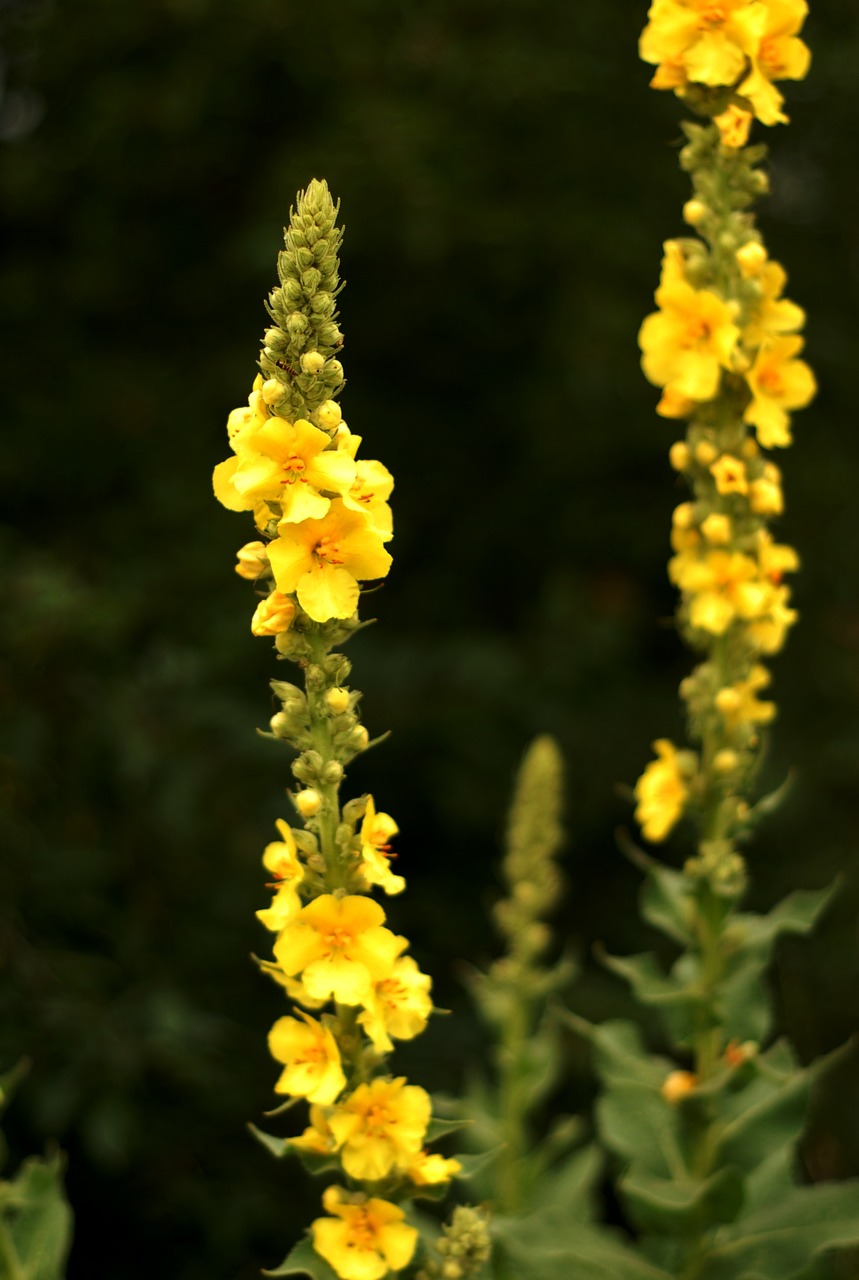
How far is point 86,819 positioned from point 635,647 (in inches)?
140

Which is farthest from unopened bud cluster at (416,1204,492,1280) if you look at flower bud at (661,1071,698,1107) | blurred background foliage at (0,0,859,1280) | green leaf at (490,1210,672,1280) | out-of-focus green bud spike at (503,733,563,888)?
blurred background foliage at (0,0,859,1280)

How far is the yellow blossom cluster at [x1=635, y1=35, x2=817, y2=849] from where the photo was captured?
10.1ft

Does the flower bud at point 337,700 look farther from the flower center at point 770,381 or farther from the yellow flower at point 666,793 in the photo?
the flower center at point 770,381

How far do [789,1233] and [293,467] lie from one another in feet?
7.44

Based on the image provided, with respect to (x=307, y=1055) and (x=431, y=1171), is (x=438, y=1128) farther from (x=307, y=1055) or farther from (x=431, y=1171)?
(x=307, y=1055)

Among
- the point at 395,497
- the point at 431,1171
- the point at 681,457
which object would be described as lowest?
the point at 431,1171

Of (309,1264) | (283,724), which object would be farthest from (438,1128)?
(283,724)

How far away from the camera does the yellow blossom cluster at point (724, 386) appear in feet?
10.1

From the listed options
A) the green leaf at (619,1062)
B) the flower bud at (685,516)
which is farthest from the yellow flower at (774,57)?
the green leaf at (619,1062)

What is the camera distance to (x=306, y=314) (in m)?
2.15

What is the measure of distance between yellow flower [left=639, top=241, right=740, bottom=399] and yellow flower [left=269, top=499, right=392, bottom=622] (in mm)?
1104

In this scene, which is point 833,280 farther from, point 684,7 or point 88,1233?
point 88,1233

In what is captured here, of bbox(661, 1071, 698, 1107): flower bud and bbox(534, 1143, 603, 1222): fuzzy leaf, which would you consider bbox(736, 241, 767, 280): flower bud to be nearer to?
bbox(661, 1071, 698, 1107): flower bud

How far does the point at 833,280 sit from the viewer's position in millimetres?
6953
